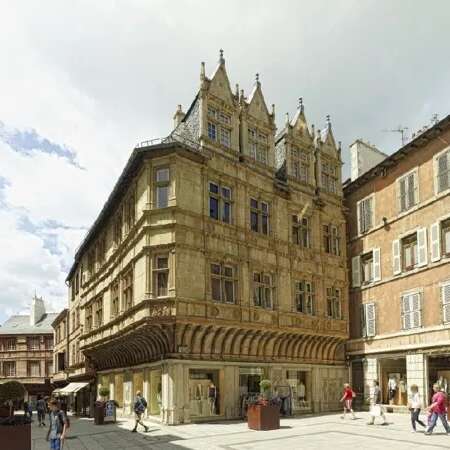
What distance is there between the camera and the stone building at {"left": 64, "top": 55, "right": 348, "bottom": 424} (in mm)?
26906

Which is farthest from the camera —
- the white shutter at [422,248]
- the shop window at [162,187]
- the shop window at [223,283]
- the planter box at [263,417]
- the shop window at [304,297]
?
the shop window at [304,297]

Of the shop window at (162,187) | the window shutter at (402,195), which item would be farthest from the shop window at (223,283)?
the window shutter at (402,195)

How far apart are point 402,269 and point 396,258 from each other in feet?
2.57

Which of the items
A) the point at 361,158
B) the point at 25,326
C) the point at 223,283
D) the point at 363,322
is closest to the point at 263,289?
the point at 223,283

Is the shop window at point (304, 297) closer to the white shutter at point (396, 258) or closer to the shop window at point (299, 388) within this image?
the shop window at point (299, 388)

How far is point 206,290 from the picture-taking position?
90.0 ft

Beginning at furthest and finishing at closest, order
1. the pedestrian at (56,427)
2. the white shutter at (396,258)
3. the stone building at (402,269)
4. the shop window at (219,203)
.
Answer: the white shutter at (396,258), the stone building at (402,269), the shop window at (219,203), the pedestrian at (56,427)

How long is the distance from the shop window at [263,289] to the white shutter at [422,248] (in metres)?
7.83

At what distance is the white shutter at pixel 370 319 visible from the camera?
113ft

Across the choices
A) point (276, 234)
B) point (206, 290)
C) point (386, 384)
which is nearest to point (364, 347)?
point (386, 384)

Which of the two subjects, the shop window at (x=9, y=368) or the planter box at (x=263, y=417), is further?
the shop window at (x=9, y=368)

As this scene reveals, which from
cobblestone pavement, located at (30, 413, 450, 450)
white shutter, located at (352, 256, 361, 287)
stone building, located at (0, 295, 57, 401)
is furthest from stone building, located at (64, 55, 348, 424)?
stone building, located at (0, 295, 57, 401)

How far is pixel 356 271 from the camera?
36.5 m

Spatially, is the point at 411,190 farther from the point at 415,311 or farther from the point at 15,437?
the point at 15,437
